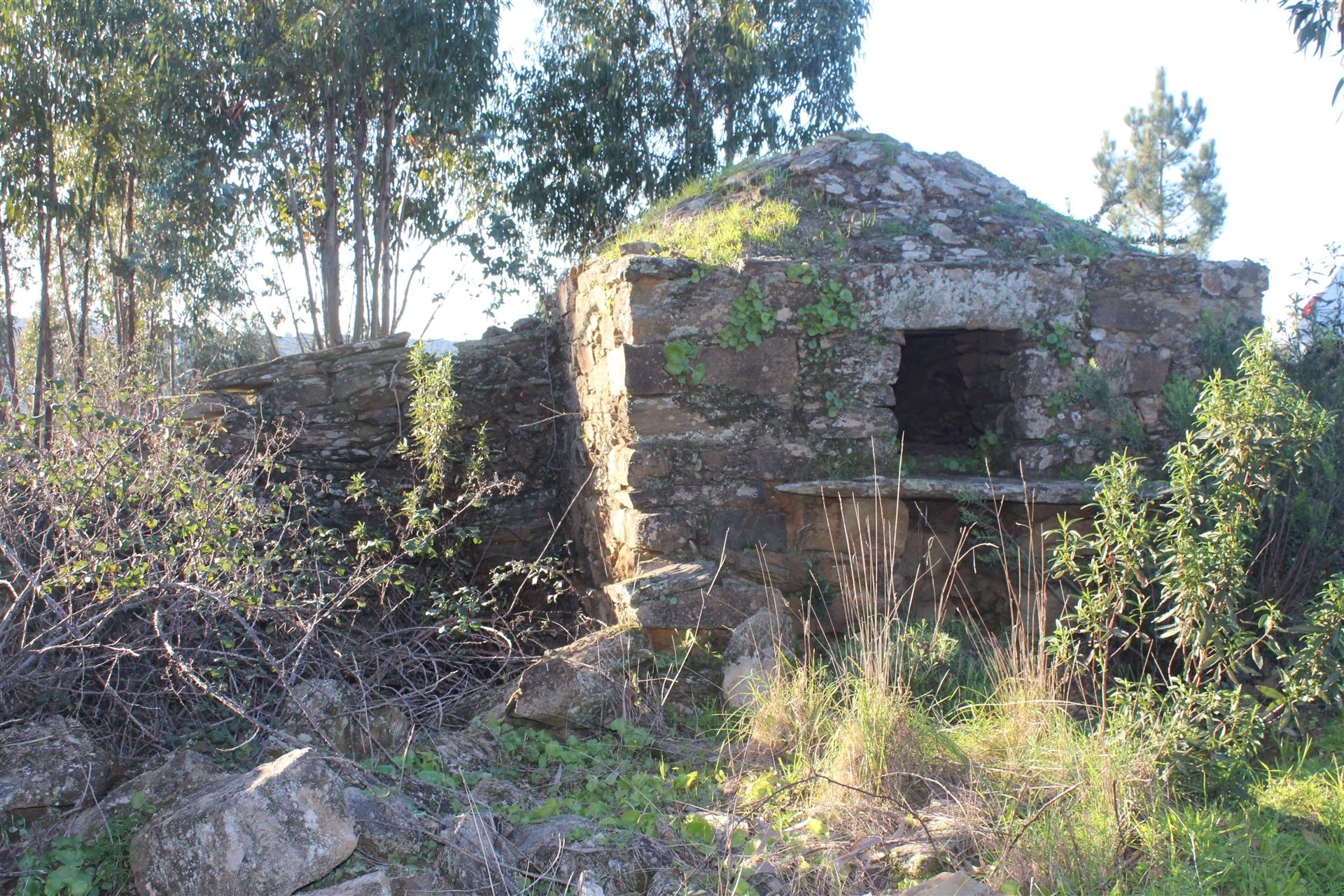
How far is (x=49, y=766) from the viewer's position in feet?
→ 10.0

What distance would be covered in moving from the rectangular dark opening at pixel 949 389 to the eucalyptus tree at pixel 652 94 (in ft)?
18.1

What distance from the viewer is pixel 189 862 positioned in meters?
2.60

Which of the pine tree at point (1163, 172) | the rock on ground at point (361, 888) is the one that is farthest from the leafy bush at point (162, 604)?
the pine tree at point (1163, 172)

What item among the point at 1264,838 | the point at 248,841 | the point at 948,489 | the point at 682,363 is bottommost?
the point at 1264,838

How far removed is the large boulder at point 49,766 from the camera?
2969 mm

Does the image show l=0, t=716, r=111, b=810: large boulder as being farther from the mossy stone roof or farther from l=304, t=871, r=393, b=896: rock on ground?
the mossy stone roof

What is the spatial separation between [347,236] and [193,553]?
8.63 metres

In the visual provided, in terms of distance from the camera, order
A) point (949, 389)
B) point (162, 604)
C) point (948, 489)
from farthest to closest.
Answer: point (949, 389) → point (948, 489) → point (162, 604)

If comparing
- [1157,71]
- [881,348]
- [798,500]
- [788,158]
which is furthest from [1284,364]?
[1157,71]

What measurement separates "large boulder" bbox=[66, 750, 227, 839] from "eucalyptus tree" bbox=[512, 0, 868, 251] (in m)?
8.70

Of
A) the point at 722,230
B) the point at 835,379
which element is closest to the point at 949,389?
the point at 835,379

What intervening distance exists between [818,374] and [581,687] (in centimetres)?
181

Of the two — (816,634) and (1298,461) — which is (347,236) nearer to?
(816,634)

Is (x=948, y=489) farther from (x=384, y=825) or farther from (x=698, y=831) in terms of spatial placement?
(x=384, y=825)
